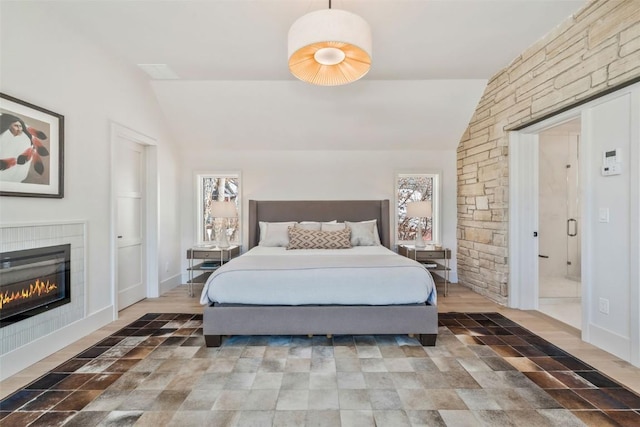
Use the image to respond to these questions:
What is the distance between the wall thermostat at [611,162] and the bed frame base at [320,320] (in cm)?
178

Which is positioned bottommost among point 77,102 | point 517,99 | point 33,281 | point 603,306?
point 603,306

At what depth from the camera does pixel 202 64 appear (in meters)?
3.39

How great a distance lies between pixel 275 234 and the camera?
4316 mm

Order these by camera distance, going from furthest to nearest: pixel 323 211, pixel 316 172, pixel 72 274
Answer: pixel 316 172, pixel 323 211, pixel 72 274

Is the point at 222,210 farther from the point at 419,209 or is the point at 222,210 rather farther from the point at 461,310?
the point at 461,310

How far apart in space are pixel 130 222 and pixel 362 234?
308 cm

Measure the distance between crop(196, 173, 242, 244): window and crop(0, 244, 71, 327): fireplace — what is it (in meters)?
2.38

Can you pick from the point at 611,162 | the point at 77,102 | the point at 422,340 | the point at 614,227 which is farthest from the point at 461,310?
the point at 77,102

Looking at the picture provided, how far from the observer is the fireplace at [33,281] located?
6.91ft

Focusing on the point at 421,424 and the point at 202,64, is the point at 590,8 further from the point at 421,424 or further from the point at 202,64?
the point at 202,64

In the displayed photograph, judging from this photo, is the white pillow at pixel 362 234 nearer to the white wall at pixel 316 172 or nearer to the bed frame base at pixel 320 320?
the white wall at pixel 316 172

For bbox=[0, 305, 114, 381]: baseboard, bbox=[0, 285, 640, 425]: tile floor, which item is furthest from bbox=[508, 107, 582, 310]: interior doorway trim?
bbox=[0, 305, 114, 381]: baseboard

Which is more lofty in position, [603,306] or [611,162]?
[611,162]

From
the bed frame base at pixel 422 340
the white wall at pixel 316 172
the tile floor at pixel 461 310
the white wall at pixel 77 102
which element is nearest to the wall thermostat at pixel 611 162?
the tile floor at pixel 461 310
